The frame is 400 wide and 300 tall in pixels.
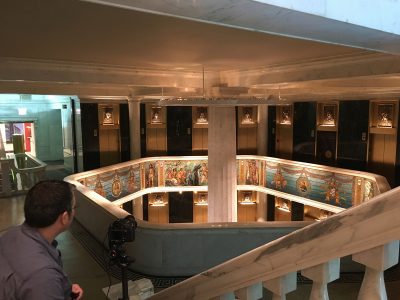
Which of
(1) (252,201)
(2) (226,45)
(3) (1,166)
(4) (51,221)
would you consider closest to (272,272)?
(4) (51,221)

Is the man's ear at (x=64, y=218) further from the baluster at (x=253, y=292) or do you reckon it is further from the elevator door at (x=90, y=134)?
the elevator door at (x=90, y=134)

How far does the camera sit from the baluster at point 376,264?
1.10 metres

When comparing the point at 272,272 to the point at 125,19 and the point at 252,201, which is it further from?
the point at 252,201

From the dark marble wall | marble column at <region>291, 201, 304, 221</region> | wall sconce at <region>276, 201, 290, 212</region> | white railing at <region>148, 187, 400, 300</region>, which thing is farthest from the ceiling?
wall sconce at <region>276, 201, 290, 212</region>

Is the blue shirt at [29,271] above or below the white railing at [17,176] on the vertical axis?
above

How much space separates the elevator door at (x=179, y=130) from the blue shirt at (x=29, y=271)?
13.5 m

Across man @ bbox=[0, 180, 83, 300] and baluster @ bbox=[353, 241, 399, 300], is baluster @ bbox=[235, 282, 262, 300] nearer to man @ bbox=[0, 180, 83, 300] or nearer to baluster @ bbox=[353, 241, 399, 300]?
baluster @ bbox=[353, 241, 399, 300]

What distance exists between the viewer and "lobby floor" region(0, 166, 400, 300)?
4051 mm

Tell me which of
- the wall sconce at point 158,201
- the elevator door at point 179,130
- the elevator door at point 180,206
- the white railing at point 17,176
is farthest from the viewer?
the elevator door at point 179,130

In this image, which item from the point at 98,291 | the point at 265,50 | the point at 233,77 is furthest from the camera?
the point at 233,77

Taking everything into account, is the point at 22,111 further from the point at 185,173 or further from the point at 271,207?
the point at 271,207

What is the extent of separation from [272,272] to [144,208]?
13374mm

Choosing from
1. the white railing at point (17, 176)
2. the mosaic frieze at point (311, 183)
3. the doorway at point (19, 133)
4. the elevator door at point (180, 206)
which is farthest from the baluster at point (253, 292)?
the doorway at point (19, 133)

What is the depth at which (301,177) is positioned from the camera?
11.5 m
